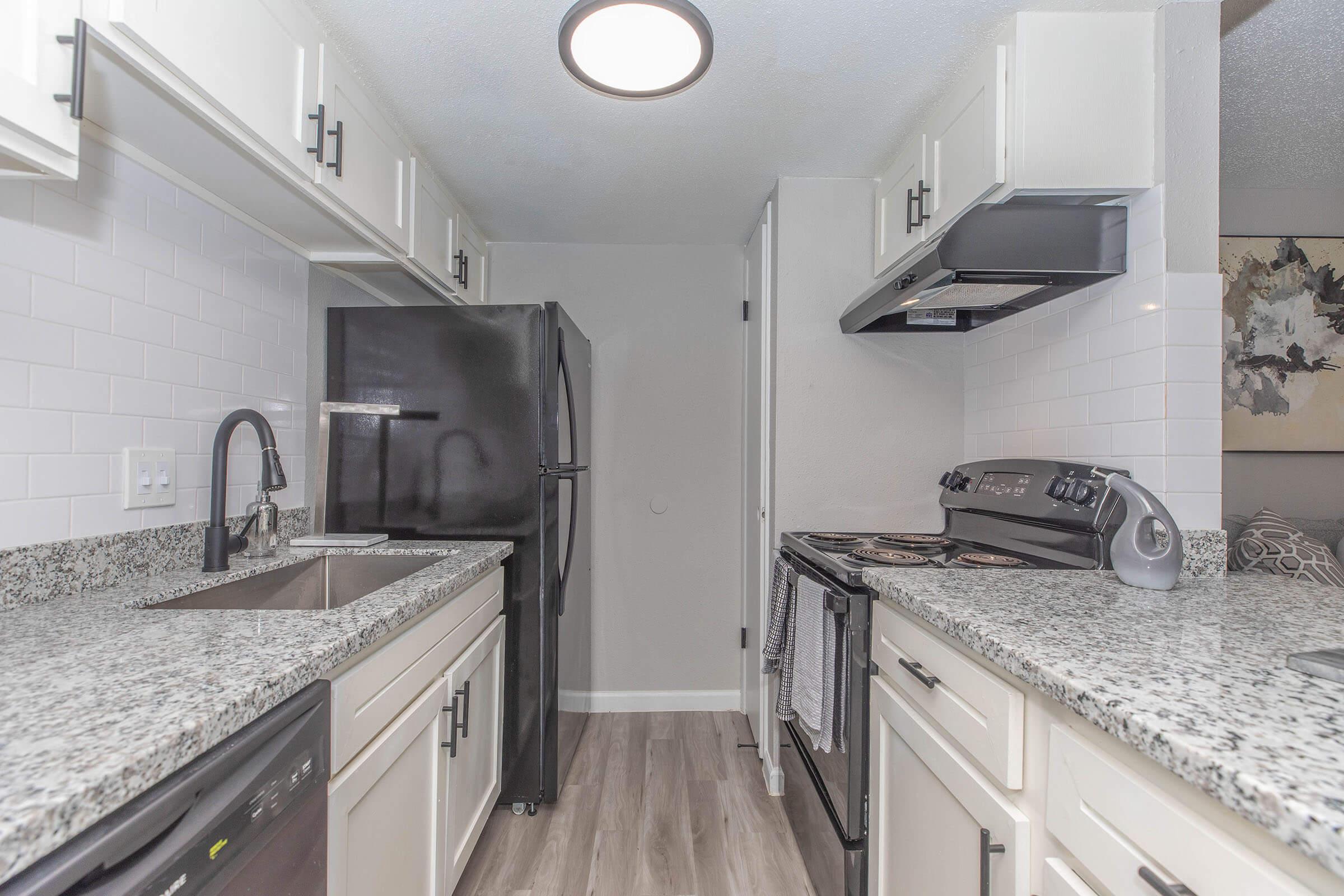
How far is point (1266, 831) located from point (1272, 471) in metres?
2.78

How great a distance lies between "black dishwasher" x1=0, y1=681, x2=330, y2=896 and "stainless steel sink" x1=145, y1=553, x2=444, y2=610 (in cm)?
71

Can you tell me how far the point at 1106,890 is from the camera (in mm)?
722

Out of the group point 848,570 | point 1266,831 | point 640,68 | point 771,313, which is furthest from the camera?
point 771,313

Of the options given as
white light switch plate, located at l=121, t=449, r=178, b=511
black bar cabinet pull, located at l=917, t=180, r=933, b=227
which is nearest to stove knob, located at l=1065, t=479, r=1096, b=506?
black bar cabinet pull, located at l=917, t=180, r=933, b=227

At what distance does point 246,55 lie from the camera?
3.85ft

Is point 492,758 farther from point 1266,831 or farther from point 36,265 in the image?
point 1266,831

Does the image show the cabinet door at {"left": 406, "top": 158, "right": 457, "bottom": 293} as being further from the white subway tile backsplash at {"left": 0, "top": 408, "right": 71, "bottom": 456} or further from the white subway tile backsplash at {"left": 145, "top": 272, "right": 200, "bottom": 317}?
the white subway tile backsplash at {"left": 0, "top": 408, "right": 71, "bottom": 456}

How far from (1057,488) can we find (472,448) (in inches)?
66.4

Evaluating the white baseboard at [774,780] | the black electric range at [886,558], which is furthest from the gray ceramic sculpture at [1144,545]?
the white baseboard at [774,780]

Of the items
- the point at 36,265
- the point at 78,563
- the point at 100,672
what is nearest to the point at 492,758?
the point at 78,563

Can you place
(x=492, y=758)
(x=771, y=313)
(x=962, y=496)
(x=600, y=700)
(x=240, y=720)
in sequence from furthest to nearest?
(x=600, y=700) < (x=771, y=313) < (x=962, y=496) < (x=492, y=758) < (x=240, y=720)

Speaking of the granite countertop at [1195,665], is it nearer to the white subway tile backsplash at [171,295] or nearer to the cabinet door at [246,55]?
the cabinet door at [246,55]

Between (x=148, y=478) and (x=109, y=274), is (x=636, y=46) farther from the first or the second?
(x=148, y=478)

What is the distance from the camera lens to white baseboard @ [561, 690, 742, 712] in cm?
302
